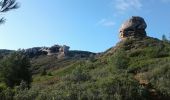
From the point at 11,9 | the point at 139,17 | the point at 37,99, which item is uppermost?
the point at 139,17

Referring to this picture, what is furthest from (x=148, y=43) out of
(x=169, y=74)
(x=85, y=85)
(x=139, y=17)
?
(x=85, y=85)

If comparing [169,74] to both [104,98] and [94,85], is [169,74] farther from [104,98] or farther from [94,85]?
[104,98]

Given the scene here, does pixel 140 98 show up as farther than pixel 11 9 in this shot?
Yes

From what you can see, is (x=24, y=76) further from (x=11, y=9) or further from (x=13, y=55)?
(x=11, y=9)

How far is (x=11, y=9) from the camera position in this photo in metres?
19.4

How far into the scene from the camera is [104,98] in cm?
2908

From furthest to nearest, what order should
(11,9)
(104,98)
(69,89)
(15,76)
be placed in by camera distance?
(15,76), (69,89), (104,98), (11,9)

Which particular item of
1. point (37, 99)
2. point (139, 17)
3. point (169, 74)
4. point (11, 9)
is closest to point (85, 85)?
point (37, 99)

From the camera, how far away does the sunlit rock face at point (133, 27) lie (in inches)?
3765

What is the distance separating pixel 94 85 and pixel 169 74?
7999 mm

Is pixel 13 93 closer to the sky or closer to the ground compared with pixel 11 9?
closer to the ground

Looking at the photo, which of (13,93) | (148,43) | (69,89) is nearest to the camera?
(69,89)

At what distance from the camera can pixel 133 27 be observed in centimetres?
Answer: 9544

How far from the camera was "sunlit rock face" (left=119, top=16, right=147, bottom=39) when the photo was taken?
314ft
